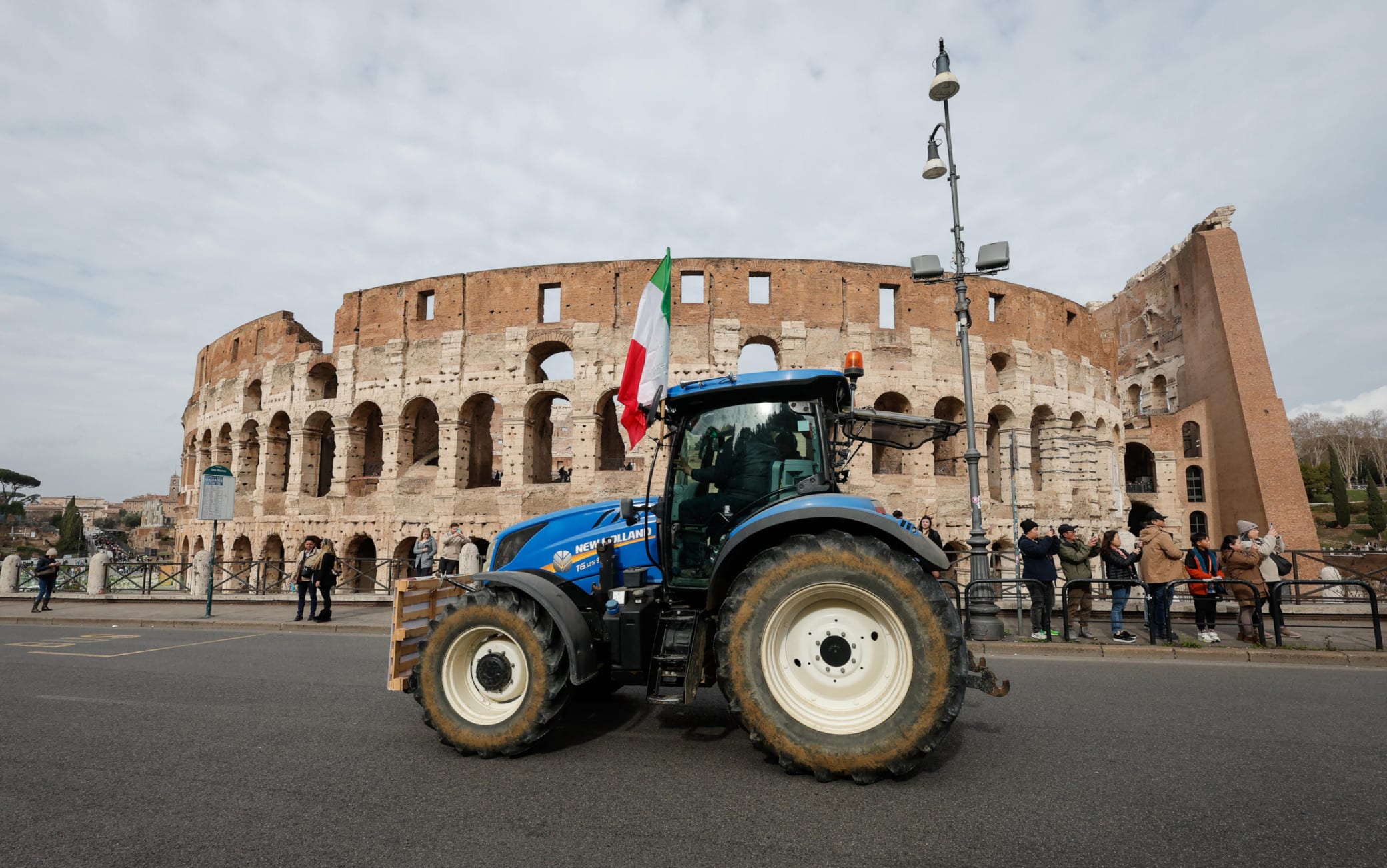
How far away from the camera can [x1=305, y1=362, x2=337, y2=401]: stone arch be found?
2378 cm

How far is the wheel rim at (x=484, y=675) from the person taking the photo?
408cm

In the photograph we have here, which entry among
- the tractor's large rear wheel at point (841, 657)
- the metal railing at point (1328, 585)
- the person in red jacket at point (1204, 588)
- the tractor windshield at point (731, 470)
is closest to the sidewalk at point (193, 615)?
the tractor windshield at point (731, 470)

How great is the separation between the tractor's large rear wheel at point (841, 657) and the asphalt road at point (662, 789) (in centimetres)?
23

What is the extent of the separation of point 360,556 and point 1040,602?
2115cm

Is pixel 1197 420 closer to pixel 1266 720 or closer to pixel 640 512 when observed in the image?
pixel 1266 720

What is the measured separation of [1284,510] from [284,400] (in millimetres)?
36536

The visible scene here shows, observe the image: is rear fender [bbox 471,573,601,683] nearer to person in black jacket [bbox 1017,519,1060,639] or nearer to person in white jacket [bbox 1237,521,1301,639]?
person in black jacket [bbox 1017,519,1060,639]

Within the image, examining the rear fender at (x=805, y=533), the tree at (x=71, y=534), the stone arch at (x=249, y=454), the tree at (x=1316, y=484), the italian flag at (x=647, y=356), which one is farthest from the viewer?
the tree at (x=71, y=534)

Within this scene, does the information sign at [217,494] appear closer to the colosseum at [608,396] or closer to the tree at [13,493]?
the colosseum at [608,396]

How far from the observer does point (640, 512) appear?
4473 mm

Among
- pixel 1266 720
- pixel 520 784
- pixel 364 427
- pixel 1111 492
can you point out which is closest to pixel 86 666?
pixel 520 784

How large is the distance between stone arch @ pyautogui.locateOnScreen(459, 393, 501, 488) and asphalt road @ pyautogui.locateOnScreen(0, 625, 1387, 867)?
1625 centimetres

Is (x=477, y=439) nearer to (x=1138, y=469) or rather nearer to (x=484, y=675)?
(x=484, y=675)

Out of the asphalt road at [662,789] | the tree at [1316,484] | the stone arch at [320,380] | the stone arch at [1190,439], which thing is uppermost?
the stone arch at [320,380]
